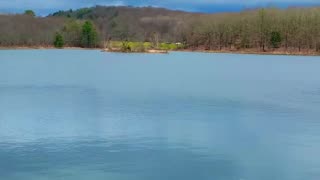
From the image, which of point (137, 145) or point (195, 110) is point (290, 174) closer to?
point (137, 145)

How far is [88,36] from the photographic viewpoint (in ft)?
487

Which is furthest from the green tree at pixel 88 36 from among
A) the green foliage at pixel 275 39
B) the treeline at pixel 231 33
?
the green foliage at pixel 275 39

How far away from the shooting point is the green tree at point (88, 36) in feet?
482

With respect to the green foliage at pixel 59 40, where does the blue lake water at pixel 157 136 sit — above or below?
below

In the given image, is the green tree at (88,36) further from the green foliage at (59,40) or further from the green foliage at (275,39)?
the green foliage at (275,39)

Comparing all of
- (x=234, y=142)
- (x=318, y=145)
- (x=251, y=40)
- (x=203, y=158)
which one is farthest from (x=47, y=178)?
(x=251, y=40)

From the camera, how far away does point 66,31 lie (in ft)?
507

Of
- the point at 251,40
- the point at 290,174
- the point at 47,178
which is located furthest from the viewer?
the point at 251,40

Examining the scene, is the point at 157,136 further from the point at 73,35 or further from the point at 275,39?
the point at 73,35

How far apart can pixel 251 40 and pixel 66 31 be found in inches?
2312

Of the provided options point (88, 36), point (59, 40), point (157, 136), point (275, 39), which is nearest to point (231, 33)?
point (275, 39)

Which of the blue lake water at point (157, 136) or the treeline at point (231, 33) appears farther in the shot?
the treeline at point (231, 33)

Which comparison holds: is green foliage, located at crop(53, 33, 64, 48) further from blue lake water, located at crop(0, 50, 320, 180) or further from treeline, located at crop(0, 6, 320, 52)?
blue lake water, located at crop(0, 50, 320, 180)

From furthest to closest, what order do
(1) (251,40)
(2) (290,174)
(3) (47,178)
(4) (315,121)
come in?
(1) (251,40)
(4) (315,121)
(2) (290,174)
(3) (47,178)
